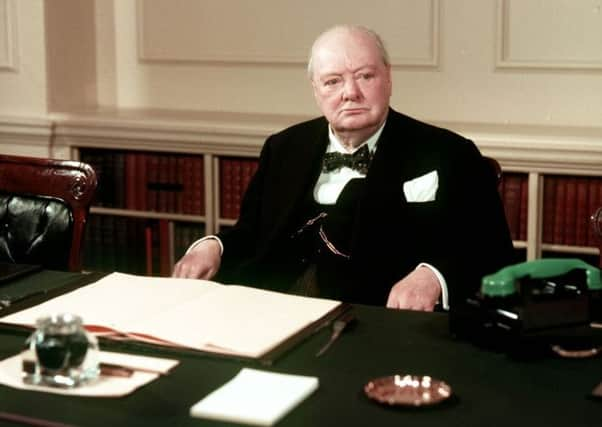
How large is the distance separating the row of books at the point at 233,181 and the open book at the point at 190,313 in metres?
2.00

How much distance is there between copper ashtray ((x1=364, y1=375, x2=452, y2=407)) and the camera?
66.6 inches

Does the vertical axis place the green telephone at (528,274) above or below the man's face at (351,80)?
below

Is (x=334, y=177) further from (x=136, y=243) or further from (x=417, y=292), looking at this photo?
(x=136, y=243)

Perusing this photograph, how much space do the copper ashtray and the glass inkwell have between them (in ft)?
1.49

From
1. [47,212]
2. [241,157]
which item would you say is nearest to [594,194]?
[241,157]

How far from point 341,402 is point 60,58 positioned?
133 inches

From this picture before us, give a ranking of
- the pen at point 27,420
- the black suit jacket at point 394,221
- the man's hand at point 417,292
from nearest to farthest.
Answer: the pen at point 27,420
the man's hand at point 417,292
the black suit jacket at point 394,221

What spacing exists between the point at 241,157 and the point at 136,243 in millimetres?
684

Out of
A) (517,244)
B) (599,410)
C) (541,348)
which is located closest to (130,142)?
(517,244)

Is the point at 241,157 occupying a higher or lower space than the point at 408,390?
higher

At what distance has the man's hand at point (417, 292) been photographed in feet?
8.25

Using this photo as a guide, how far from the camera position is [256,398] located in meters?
1.71

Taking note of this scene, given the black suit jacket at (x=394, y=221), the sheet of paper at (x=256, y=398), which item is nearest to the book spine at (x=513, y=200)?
the black suit jacket at (x=394, y=221)

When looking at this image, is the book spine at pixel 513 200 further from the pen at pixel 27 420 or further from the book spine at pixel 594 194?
the pen at pixel 27 420
